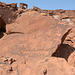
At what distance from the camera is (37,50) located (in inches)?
74.5

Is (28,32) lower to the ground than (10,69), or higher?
higher

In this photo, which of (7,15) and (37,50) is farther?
(7,15)

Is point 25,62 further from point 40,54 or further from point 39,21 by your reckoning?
point 39,21

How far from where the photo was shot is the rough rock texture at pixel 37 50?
142cm

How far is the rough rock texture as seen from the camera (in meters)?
1.42

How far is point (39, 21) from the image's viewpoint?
2.54 metres

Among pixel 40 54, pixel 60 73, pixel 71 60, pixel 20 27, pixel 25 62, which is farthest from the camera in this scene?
pixel 20 27

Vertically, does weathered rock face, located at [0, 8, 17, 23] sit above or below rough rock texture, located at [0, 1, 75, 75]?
above

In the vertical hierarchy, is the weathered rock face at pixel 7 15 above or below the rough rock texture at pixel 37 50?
above

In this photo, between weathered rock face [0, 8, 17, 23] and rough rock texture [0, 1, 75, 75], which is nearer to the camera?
rough rock texture [0, 1, 75, 75]

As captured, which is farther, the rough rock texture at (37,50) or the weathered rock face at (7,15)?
the weathered rock face at (7,15)

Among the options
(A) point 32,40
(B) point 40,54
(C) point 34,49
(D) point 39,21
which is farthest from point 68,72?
(D) point 39,21

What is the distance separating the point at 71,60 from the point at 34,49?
74 cm

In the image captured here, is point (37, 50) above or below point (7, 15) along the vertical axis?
below
